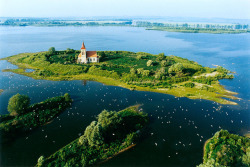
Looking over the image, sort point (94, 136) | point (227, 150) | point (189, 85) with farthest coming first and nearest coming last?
point (189, 85) < point (94, 136) < point (227, 150)

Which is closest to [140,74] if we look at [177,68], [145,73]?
[145,73]

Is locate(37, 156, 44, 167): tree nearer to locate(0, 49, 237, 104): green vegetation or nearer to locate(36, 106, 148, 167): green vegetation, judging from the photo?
locate(36, 106, 148, 167): green vegetation

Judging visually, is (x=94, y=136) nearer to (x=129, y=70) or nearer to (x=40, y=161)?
(x=40, y=161)

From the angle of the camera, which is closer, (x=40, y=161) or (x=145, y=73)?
(x=40, y=161)

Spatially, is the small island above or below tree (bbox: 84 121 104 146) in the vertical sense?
above

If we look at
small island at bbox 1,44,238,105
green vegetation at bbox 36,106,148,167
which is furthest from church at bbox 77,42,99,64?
green vegetation at bbox 36,106,148,167

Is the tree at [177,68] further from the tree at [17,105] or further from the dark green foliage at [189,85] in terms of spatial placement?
the tree at [17,105]
